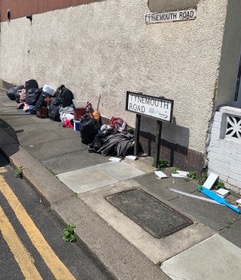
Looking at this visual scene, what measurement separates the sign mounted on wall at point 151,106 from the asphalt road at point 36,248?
224cm

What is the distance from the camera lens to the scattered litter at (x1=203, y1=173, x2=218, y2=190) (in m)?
4.38

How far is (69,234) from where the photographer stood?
132 inches

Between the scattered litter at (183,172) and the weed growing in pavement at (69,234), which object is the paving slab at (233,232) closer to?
the scattered litter at (183,172)

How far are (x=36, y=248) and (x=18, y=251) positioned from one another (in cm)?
18

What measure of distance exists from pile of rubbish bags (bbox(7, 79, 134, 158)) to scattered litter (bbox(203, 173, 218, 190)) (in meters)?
1.71

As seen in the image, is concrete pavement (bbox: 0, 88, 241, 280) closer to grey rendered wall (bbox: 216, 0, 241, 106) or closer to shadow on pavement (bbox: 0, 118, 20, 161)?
shadow on pavement (bbox: 0, 118, 20, 161)

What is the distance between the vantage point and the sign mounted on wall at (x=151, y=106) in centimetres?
470

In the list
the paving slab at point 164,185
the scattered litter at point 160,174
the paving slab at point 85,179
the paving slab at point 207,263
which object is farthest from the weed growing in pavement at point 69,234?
the scattered litter at point 160,174

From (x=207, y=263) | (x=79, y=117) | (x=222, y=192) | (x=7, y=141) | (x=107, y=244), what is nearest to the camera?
(x=207, y=263)

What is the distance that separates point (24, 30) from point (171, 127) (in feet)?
28.7

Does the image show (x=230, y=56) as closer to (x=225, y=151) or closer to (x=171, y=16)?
(x=171, y=16)

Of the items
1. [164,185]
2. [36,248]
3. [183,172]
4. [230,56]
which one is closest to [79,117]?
[183,172]

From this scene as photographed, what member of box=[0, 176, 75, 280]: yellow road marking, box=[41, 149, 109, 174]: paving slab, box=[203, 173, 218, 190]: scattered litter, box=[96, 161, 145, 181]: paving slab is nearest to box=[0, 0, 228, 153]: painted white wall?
box=[203, 173, 218, 190]: scattered litter

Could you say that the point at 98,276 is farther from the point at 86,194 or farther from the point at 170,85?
the point at 170,85
